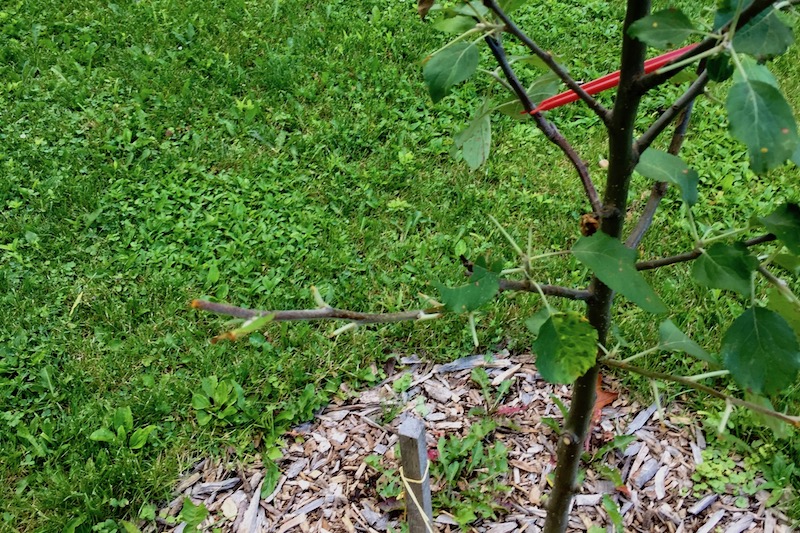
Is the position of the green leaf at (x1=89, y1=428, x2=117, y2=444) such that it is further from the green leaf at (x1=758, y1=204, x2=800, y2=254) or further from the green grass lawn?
the green leaf at (x1=758, y1=204, x2=800, y2=254)

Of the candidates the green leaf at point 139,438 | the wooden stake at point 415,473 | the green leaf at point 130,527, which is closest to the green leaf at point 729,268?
the wooden stake at point 415,473

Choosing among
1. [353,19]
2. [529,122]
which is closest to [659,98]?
[529,122]

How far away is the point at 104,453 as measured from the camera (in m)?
2.40

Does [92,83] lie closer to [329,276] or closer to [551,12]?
[329,276]

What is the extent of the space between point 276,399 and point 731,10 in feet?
7.11

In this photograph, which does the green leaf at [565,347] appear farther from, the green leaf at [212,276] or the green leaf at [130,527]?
the green leaf at [212,276]

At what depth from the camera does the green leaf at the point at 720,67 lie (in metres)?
0.77

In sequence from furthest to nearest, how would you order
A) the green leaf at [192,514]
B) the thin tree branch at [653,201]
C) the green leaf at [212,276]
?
the green leaf at [212,276] → the green leaf at [192,514] → the thin tree branch at [653,201]

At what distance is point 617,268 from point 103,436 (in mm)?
2166

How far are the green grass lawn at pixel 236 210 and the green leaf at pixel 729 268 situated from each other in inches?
64.5

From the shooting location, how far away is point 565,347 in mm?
981

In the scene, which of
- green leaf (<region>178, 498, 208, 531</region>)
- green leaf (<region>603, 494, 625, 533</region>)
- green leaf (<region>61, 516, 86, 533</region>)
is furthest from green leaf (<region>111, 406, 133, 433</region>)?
green leaf (<region>603, 494, 625, 533</region>)

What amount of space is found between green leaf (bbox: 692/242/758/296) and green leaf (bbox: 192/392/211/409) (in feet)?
6.70

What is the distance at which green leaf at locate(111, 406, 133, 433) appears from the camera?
8.20 ft
